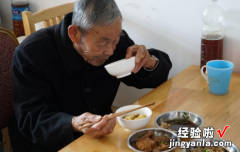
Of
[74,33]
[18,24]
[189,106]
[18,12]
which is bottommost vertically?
[189,106]

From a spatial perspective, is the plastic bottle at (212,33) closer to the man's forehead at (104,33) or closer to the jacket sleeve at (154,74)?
the jacket sleeve at (154,74)

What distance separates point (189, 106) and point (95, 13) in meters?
0.58

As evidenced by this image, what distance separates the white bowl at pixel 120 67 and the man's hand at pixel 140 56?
0.10 metres

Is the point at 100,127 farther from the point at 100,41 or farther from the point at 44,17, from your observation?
the point at 44,17

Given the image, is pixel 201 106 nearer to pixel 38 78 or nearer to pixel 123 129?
pixel 123 129

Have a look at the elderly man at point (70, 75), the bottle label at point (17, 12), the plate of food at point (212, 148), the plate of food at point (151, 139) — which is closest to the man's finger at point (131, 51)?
the elderly man at point (70, 75)

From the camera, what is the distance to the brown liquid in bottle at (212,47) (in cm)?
171

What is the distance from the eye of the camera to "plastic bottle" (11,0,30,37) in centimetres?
265

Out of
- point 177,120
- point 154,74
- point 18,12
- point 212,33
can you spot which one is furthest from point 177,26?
point 18,12

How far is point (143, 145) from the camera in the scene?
1069 mm

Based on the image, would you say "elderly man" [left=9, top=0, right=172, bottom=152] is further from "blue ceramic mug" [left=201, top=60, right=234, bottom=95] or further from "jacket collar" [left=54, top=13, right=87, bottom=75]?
"blue ceramic mug" [left=201, top=60, right=234, bottom=95]

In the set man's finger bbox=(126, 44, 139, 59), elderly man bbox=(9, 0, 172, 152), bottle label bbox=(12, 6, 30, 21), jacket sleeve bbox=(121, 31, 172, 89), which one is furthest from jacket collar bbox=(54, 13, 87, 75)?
bottle label bbox=(12, 6, 30, 21)

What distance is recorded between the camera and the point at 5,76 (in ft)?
5.16

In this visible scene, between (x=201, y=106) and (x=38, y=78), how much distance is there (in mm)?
747
